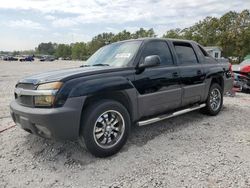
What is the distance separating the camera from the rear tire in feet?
19.0

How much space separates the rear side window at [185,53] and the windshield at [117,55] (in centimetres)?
107

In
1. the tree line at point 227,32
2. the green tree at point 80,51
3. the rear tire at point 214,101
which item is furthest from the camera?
the green tree at point 80,51

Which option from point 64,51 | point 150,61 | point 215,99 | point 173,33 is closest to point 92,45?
point 64,51

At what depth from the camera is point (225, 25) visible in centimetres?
4034

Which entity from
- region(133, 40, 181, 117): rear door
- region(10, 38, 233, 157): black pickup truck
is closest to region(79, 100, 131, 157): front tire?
region(10, 38, 233, 157): black pickup truck

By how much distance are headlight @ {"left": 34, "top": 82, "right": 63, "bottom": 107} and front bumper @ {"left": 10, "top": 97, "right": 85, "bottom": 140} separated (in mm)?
84

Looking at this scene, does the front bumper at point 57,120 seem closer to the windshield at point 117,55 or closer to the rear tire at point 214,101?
the windshield at point 117,55

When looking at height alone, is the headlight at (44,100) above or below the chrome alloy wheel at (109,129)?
above

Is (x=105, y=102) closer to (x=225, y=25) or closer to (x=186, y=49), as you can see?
(x=186, y=49)

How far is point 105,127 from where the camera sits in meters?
3.72

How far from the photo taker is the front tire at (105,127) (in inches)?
137

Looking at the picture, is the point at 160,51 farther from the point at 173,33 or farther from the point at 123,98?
the point at 173,33

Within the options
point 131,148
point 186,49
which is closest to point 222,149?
point 131,148

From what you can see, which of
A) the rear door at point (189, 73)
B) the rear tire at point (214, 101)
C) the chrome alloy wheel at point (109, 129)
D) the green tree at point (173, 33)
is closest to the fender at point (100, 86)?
the chrome alloy wheel at point (109, 129)
